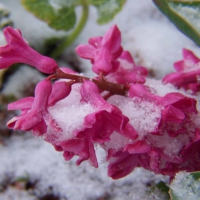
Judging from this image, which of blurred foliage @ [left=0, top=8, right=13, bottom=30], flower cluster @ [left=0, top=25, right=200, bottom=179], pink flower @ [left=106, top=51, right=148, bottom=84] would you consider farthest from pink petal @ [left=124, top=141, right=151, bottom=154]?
blurred foliage @ [left=0, top=8, right=13, bottom=30]

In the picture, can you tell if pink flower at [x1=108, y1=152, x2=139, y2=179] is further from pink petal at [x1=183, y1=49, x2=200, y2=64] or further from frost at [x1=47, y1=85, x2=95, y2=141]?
pink petal at [x1=183, y1=49, x2=200, y2=64]

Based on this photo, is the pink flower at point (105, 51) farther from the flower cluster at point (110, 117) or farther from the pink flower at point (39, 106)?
the pink flower at point (39, 106)

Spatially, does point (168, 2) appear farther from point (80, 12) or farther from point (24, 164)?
point (24, 164)

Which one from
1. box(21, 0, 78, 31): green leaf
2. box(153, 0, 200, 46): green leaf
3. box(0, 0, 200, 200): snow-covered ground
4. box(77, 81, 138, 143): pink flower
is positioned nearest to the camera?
box(77, 81, 138, 143): pink flower

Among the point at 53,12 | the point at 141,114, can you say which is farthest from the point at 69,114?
the point at 53,12

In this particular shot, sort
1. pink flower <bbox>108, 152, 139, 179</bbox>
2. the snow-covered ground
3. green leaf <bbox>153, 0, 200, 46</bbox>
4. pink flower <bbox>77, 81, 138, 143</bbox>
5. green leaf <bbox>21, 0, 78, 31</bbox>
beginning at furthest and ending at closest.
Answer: green leaf <bbox>21, 0, 78, 31</bbox> → the snow-covered ground → green leaf <bbox>153, 0, 200, 46</bbox> → pink flower <bbox>108, 152, 139, 179</bbox> → pink flower <bbox>77, 81, 138, 143</bbox>

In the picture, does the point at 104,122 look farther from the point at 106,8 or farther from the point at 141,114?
the point at 106,8

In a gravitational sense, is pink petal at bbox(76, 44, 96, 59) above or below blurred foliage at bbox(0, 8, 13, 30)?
above

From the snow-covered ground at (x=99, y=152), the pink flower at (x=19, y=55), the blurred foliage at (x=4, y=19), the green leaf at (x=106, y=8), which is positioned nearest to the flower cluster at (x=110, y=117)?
the pink flower at (x=19, y=55)
